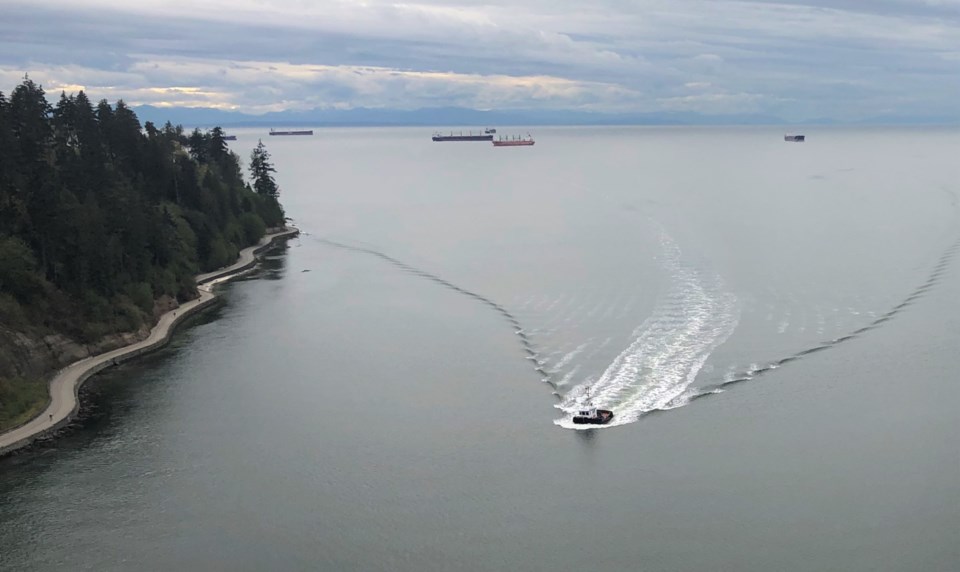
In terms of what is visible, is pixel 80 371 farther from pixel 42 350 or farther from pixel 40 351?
pixel 40 351

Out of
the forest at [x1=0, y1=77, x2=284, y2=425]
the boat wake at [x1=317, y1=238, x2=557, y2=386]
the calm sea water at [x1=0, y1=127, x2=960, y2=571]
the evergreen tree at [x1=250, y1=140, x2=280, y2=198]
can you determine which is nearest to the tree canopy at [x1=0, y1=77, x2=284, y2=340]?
the forest at [x1=0, y1=77, x2=284, y2=425]

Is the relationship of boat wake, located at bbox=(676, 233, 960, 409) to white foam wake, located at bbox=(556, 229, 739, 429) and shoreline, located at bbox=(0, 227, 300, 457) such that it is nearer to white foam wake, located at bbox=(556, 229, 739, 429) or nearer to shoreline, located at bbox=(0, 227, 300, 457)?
white foam wake, located at bbox=(556, 229, 739, 429)

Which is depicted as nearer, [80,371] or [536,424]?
[536,424]

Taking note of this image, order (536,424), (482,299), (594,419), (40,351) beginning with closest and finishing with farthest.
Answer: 1. (594,419)
2. (536,424)
3. (40,351)
4. (482,299)

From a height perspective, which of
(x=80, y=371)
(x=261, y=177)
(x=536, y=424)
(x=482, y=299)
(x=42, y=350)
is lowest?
(x=536, y=424)

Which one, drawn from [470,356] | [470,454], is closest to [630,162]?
[470,356]

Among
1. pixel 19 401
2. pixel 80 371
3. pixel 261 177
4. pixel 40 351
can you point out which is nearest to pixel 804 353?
pixel 80 371
